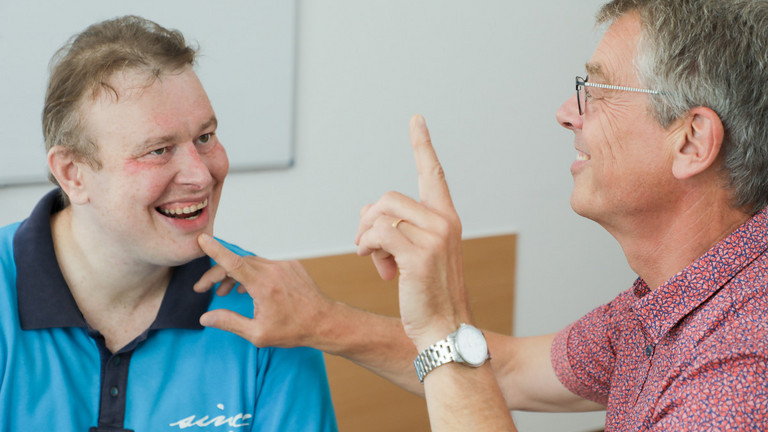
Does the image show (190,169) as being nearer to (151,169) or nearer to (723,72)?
(151,169)

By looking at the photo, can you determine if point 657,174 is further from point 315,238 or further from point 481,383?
point 315,238

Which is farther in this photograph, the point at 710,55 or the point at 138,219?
the point at 138,219

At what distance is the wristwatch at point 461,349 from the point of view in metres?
1.22

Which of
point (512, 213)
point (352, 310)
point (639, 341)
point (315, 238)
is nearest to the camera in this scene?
point (639, 341)

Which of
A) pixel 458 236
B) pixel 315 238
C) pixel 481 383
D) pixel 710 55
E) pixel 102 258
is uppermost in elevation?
pixel 710 55

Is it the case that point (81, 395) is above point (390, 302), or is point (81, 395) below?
above

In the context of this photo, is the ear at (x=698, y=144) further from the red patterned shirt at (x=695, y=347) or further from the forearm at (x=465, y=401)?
the forearm at (x=465, y=401)

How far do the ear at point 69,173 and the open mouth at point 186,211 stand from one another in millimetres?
141

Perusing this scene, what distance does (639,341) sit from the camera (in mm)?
1461

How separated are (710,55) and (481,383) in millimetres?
658

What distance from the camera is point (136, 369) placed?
4.59 ft

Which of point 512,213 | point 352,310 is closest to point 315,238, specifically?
point 512,213

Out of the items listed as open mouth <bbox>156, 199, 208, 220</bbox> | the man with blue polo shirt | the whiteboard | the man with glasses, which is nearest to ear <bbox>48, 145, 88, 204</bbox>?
the man with blue polo shirt

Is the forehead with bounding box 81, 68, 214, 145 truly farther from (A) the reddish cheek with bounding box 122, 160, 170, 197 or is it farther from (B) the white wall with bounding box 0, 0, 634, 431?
(B) the white wall with bounding box 0, 0, 634, 431
